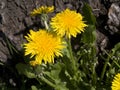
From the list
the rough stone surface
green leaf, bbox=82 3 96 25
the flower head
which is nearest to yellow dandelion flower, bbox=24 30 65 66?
the flower head

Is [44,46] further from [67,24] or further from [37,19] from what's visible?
[37,19]

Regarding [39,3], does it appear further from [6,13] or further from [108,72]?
[108,72]

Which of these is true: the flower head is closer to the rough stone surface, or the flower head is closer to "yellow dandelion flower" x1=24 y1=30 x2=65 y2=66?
"yellow dandelion flower" x1=24 y1=30 x2=65 y2=66

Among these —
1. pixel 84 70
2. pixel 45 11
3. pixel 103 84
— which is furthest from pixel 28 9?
pixel 103 84

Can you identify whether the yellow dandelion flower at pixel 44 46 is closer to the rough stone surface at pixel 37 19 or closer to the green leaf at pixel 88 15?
the green leaf at pixel 88 15

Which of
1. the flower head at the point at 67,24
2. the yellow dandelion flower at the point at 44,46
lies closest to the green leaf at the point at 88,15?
the flower head at the point at 67,24
